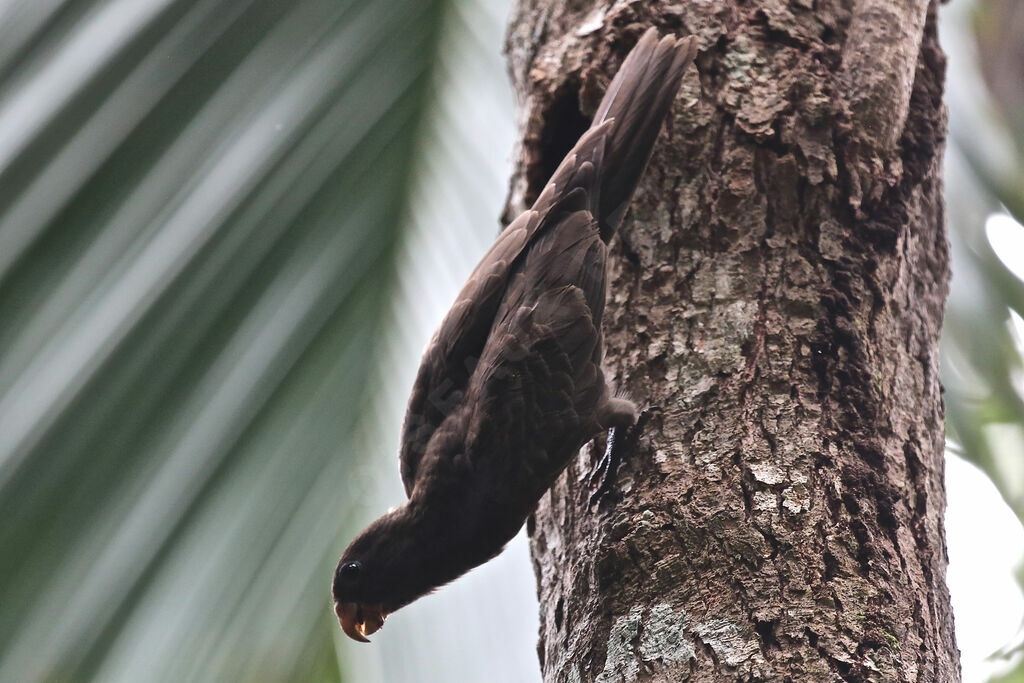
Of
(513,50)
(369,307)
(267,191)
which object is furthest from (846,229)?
(267,191)

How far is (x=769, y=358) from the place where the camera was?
7.47 ft

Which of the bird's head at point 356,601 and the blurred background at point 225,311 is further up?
the blurred background at point 225,311

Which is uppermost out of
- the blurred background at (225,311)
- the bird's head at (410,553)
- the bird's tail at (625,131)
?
the blurred background at (225,311)

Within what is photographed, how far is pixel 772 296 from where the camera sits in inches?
93.0

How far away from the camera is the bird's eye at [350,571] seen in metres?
2.77

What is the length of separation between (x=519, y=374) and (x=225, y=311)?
1623mm

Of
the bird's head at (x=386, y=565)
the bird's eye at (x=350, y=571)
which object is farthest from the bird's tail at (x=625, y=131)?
the bird's eye at (x=350, y=571)

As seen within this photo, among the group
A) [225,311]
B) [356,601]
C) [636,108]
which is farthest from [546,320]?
[225,311]

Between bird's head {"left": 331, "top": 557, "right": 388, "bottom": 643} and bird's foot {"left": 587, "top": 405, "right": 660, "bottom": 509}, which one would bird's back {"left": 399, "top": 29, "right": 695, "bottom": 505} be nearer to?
bird's foot {"left": 587, "top": 405, "right": 660, "bottom": 509}

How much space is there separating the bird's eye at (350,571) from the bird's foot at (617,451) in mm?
852

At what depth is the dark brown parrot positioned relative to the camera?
261cm

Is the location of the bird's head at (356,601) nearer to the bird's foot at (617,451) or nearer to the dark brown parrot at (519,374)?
the dark brown parrot at (519,374)

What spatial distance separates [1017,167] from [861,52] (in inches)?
27.3

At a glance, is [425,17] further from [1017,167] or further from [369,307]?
[1017,167]
